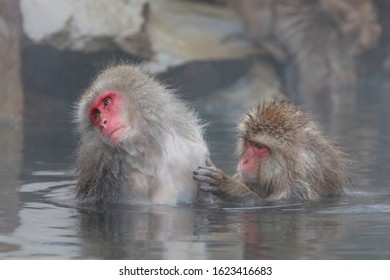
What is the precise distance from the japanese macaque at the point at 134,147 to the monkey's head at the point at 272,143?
0.29 m

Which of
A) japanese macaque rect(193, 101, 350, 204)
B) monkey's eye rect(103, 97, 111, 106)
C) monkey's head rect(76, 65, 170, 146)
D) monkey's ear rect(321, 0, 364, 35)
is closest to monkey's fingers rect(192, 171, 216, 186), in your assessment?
japanese macaque rect(193, 101, 350, 204)

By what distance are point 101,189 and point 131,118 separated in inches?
16.7

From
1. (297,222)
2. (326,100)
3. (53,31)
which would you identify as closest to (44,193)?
(297,222)

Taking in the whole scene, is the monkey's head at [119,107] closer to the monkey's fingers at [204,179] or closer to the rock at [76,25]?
the monkey's fingers at [204,179]

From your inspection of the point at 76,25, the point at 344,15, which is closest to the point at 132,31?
the point at 76,25

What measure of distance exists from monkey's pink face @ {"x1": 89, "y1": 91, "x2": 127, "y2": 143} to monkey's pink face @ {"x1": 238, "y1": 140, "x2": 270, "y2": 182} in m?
0.76

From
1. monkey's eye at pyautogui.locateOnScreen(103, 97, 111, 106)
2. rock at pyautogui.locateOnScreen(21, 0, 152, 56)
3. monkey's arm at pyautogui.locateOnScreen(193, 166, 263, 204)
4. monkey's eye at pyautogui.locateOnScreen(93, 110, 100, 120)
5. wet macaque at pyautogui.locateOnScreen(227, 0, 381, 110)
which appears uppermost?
wet macaque at pyautogui.locateOnScreen(227, 0, 381, 110)

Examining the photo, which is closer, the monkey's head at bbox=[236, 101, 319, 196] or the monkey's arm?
the monkey's arm

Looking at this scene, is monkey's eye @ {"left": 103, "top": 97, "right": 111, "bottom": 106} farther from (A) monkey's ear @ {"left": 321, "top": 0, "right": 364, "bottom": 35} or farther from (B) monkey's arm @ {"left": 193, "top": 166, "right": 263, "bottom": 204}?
(A) monkey's ear @ {"left": 321, "top": 0, "right": 364, "bottom": 35}

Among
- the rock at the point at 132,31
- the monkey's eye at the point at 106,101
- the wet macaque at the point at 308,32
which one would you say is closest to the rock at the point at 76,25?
the rock at the point at 132,31

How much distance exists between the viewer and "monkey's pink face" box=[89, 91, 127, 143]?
19.2 feet

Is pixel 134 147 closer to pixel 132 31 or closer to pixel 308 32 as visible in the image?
pixel 132 31

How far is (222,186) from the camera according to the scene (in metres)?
5.98

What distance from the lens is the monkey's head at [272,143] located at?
6223 mm
